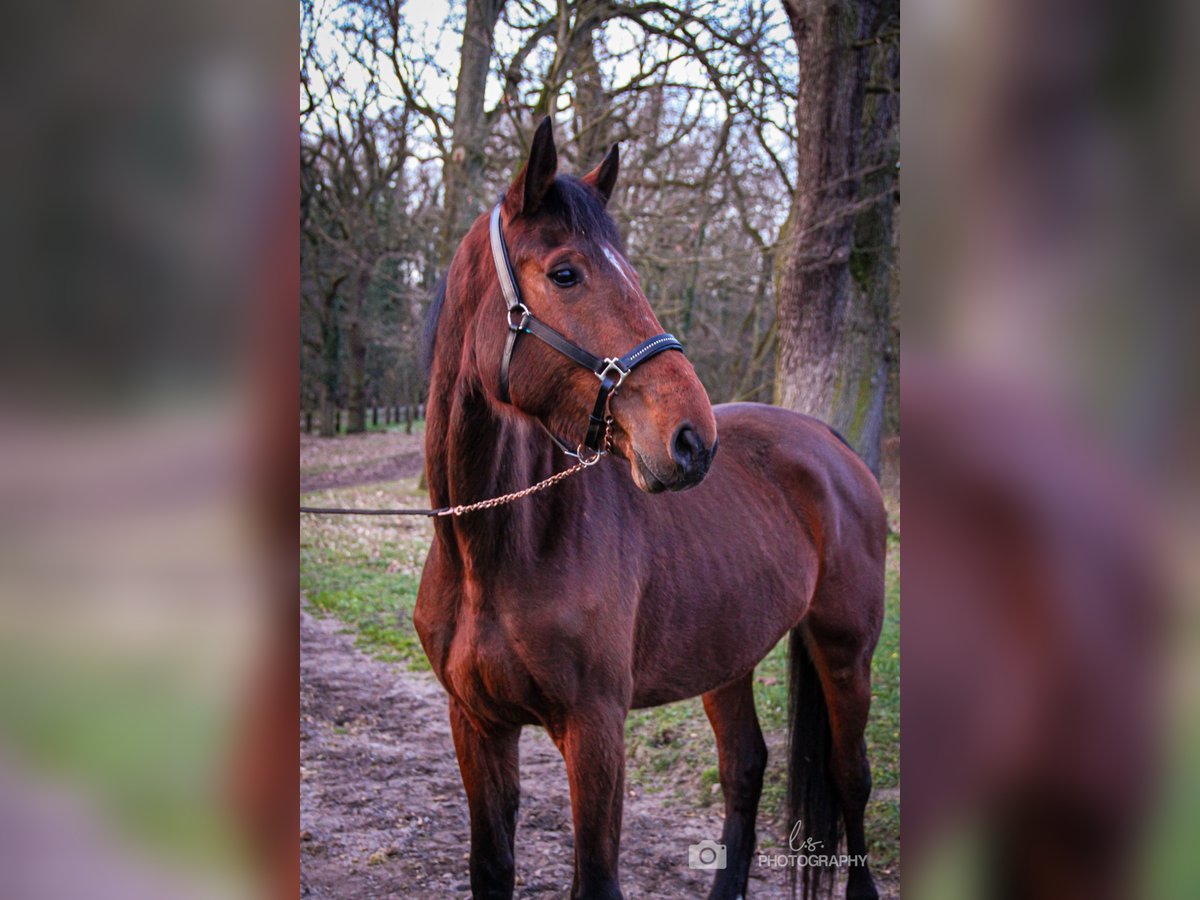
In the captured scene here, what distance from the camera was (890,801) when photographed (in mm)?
3086

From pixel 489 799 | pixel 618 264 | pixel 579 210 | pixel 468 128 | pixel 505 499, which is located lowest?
pixel 489 799

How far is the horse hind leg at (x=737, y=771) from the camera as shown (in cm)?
292

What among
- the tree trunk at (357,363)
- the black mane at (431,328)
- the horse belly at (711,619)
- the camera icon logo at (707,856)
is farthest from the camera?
the tree trunk at (357,363)

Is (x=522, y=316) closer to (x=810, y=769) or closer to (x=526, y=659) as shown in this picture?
(x=526, y=659)

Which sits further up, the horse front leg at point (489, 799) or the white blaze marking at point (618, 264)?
the white blaze marking at point (618, 264)

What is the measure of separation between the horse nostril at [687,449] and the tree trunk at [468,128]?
2.02 m

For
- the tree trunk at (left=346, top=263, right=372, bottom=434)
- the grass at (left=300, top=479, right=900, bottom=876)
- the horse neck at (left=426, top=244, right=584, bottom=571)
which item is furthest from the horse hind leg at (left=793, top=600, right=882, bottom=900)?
the tree trunk at (left=346, top=263, right=372, bottom=434)

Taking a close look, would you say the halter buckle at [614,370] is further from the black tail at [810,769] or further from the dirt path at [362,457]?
the black tail at [810,769]

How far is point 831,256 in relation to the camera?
11.0ft

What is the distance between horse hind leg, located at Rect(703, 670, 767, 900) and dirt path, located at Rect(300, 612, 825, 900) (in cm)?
8

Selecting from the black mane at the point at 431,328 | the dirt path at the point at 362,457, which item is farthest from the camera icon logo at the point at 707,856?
the black mane at the point at 431,328

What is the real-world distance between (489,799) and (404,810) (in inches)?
35.4

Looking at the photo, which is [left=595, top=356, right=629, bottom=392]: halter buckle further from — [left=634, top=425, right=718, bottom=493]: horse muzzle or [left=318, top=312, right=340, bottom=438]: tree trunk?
[left=318, top=312, right=340, bottom=438]: tree trunk
